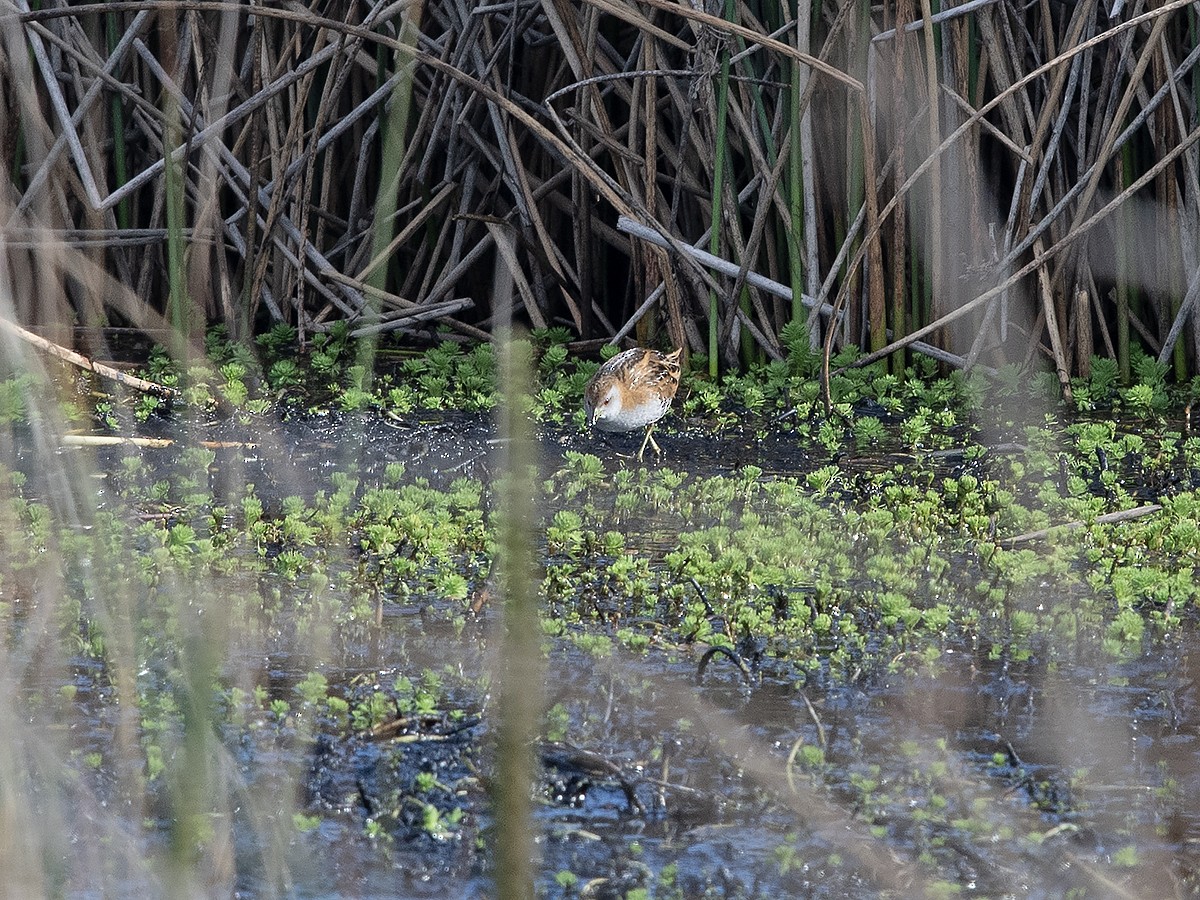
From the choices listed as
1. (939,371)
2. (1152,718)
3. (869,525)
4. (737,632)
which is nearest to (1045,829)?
(1152,718)

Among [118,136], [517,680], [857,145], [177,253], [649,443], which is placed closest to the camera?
[517,680]

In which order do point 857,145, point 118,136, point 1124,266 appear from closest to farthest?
point 857,145 → point 1124,266 → point 118,136

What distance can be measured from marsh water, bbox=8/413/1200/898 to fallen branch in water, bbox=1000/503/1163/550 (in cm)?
63

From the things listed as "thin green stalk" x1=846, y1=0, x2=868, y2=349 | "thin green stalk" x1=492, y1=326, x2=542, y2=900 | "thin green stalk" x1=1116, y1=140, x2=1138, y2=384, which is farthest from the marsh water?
"thin green stalk" x1=1116, y1=140, x2=1138, y2=384

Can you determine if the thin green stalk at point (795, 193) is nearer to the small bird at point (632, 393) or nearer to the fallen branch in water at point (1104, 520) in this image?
the small bird at point (632, 393)

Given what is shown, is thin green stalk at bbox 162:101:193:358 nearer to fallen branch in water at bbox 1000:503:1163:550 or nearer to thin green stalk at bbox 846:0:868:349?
fallen branch in water at bbox 1000:503:1163:550

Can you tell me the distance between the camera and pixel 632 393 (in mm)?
5715

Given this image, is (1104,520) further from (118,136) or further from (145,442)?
(118,136)

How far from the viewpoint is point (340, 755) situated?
3.10 meters

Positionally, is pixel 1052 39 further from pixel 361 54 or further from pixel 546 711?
pixel 546 711

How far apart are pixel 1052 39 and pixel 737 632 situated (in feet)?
10.9

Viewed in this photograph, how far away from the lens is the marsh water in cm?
267

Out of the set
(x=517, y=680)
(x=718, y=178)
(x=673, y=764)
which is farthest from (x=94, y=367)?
(x=517, y=680)

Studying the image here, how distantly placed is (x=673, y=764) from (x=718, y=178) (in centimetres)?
348
